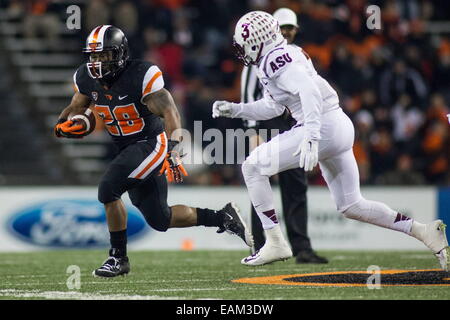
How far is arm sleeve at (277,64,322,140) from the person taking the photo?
20.9ft

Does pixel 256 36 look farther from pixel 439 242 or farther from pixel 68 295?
pixel 68 295

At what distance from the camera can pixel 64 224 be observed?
10992 mm

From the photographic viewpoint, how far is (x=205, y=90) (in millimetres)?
13156

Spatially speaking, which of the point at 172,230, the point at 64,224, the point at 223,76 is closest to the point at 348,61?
the point at 223,76

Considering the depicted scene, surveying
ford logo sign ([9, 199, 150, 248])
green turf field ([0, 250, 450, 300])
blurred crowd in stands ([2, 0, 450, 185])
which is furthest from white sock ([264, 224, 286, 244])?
blurred crowd in stands ([2, 0, 450, 185])

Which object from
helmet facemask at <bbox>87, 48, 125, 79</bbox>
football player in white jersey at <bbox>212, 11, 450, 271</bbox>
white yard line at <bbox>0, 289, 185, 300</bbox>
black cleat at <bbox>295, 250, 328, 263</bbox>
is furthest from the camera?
black cleat at <bbox>295, 250, 328, 263</bbox>

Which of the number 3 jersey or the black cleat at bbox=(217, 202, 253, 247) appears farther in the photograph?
the black cleat at bbox=(217, 202, 253, 247)

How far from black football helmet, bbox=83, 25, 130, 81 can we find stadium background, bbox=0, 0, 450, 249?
15.2 feet

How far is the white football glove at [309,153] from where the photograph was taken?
6.34m

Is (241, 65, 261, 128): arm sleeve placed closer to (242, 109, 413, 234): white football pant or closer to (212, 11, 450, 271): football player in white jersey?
(212, 11, 450, 271): football player in white jersey

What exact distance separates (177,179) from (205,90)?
6.67 meters

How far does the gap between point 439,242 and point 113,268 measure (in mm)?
2205
